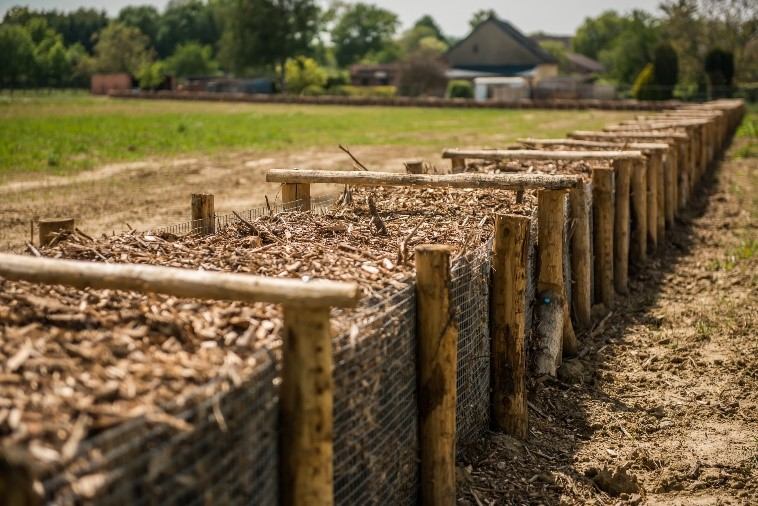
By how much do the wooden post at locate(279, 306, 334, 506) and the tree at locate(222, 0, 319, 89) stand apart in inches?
4064

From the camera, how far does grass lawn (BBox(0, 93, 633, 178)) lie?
25.7 metres

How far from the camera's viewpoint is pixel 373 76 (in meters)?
114

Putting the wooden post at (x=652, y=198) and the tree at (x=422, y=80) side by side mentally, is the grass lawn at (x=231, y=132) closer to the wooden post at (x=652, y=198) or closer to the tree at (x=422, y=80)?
the wooden post at (x=652, y=198)

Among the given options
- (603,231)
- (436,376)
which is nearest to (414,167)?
(603,231)

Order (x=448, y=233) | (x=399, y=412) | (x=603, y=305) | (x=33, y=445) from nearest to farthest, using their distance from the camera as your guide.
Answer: (x=33, y=445)
(x=399, y=412)
(x=448, y=233)
(x=603, y=305)

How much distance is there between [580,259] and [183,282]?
6.02 meters

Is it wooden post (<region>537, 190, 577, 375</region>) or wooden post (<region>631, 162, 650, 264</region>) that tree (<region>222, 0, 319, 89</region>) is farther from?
wooden post (<region>537, 190, 577, 375</region>)

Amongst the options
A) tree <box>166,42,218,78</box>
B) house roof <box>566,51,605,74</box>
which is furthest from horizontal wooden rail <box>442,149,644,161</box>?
tree <box>166,42,218,78</box>

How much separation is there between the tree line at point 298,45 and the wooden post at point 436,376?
2477 centimetres

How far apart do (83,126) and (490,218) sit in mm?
30330

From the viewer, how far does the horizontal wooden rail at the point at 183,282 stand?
4102 mm

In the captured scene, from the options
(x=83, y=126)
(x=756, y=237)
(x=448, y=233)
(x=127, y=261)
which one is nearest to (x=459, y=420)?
(x=448, y=233)

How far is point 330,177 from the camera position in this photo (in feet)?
29.4

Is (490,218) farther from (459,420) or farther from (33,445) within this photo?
(33,445)
